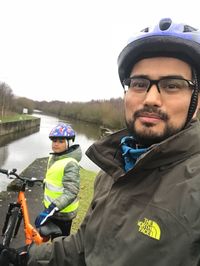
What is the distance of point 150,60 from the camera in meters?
1.60

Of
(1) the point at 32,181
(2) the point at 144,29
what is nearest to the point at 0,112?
(1) the point at 32,181

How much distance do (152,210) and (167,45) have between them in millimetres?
837

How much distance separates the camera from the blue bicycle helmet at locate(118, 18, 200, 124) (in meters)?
1.55

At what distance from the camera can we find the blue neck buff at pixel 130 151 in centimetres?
152

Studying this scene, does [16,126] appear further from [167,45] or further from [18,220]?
[167,45]

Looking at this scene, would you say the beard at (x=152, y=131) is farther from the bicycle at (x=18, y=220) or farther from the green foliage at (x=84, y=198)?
the green foliage at (x=84, y=198)

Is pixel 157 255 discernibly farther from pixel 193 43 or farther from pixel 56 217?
pixel 56 217

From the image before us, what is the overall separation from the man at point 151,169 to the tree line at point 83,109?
124 ft

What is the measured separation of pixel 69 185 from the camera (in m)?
3.96

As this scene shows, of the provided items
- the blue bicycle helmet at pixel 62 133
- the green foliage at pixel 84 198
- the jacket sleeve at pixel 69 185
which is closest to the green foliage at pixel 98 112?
the green foliage at pixel 84 198

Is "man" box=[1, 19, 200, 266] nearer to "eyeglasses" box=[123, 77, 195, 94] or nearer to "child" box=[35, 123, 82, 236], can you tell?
"eyeglasses" box=[123, 77, 195, 94]

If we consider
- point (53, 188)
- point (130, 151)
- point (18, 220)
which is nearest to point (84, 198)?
point (18, 220)

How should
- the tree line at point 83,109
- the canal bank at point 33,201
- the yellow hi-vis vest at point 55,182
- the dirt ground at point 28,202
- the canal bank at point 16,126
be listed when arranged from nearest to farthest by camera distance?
the yellow hi-vis vest at point 55,182, the dirt ground at point 28,202, the canal bank at point 33,201, the canal bank at point 16,126, the tree line at point 83,109

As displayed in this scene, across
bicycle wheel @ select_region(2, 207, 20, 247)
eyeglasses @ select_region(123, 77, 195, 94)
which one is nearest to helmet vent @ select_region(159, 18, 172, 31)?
eyeglasses @ select_region(123, 77, 195, 94)
